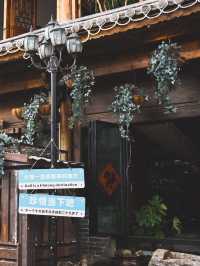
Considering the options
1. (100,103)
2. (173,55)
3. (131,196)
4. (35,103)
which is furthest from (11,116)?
(173,55)

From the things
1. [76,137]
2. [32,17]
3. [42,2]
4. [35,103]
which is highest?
A: [42,2]

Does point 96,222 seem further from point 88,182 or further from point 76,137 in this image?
point 76,137

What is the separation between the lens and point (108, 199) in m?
9.20

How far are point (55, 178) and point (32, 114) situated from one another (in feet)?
11.3

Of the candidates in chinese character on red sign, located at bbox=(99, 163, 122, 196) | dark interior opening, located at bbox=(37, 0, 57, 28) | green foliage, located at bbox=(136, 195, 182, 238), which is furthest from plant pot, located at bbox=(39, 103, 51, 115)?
dark interior opening, located at bbox=(37, 0, 57, 28)

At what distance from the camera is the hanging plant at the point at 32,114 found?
10.0 m

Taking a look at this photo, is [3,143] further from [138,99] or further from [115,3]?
[115,3]

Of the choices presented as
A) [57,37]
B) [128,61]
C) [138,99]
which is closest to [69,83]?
[128,61]

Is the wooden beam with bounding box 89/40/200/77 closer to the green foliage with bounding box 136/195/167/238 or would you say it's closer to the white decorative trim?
the white decorative trim

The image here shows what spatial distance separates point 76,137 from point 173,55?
291 cm

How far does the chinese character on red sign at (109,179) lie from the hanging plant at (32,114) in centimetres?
181

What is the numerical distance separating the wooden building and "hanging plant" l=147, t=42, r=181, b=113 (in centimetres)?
22

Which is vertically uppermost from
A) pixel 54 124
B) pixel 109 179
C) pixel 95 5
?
pixel 95 5

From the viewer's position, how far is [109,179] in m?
9.23
